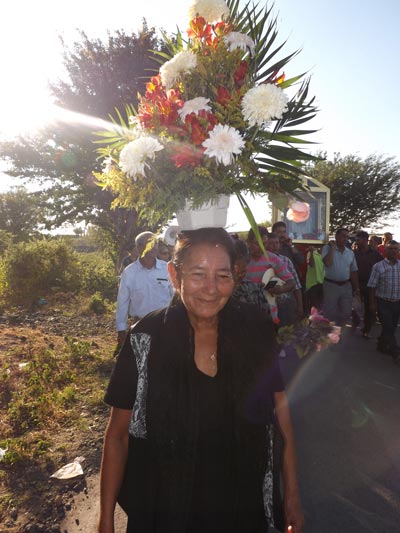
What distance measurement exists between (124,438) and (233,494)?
496mm

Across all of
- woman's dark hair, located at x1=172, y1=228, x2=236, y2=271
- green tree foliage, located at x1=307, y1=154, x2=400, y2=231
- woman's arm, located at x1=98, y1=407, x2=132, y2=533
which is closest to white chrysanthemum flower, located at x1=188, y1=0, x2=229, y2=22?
woman's dark hair, located at x1=172, y1=228, x2=236, y2=271

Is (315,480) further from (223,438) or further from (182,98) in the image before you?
(182,98)

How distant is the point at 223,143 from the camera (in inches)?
66.6

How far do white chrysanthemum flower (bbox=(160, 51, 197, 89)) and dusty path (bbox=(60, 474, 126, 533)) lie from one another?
288 centimetres

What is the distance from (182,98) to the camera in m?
1.92

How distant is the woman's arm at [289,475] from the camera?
5.68ft

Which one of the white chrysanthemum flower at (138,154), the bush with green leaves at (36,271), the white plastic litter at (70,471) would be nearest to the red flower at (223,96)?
the white chrysanthemum flower at (138,154)

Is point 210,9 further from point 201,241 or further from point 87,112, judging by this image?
point 87,112

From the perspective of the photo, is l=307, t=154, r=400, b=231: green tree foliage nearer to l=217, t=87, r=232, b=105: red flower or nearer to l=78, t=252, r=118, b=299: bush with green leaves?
l=78, t=252, r=118, b=299: bush with green leaves

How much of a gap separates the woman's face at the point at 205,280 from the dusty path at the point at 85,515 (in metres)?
2.05

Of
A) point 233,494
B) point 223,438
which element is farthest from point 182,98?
point 233,494

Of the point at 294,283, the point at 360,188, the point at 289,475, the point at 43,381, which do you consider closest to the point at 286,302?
the point at 294,283

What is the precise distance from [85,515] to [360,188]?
28098 millimetres

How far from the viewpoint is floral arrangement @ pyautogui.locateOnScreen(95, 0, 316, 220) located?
1.77 meters
